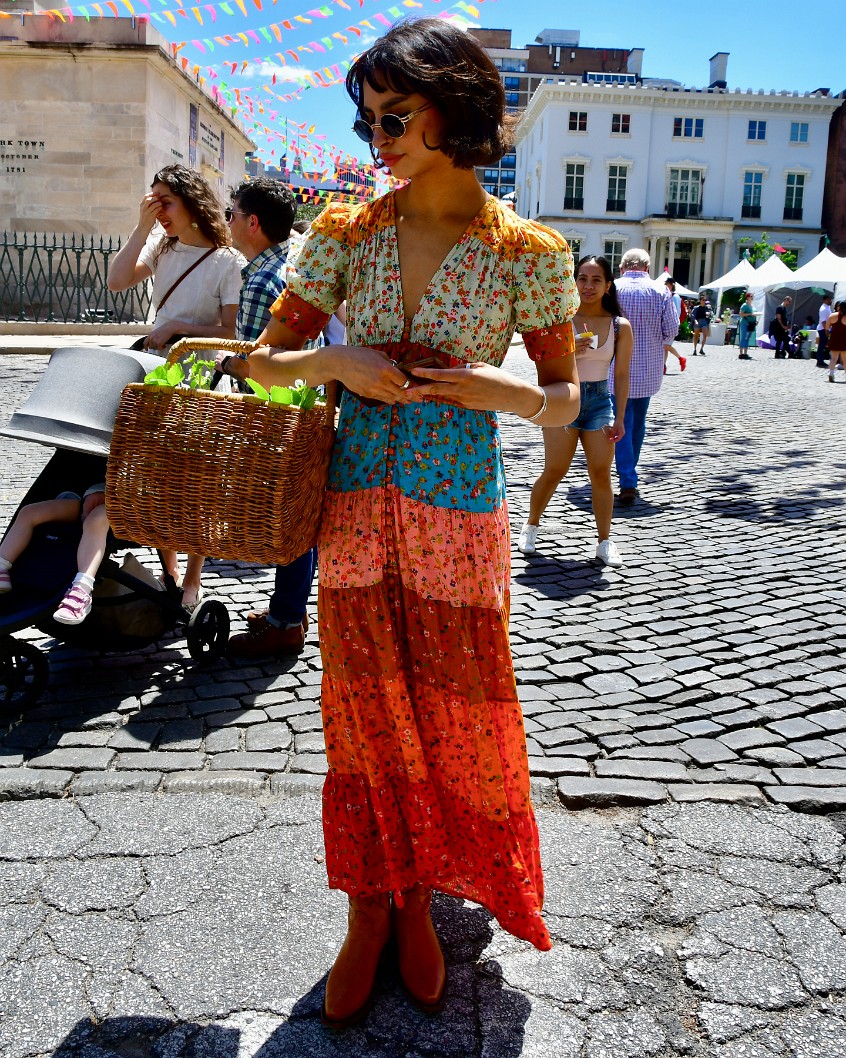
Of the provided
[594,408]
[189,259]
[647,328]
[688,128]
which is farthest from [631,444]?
[688,128]

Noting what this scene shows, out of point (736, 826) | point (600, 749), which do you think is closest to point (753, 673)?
point (600, 749)

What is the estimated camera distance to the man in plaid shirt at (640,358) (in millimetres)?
8094

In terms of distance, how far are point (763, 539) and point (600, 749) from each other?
12.6 ft

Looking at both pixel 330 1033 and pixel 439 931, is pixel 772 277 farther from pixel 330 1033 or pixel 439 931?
pixel 330 1033

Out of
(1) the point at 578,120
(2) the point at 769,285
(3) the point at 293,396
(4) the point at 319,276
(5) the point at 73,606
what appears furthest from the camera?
(1) the point at 578,120

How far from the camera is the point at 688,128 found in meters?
60.8

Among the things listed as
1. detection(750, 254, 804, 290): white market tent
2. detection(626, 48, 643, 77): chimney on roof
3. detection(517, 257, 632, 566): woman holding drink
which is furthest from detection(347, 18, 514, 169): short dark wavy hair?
detection(626, 48, 643, 77): chimney on roof

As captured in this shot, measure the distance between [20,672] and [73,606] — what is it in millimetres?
362

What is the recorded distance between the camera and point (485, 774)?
231 centimetres

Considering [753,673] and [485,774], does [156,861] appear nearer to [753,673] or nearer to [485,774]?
[485,774]

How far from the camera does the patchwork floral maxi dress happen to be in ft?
7.13

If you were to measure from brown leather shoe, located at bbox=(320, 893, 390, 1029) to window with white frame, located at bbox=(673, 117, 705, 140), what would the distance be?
65574 millimetres

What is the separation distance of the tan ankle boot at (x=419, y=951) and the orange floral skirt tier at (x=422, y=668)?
0.05 m

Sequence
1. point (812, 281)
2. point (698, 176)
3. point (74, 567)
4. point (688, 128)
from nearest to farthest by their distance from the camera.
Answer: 1. point (74, 567)
2. point (812, 281)
3. point (688, 128)
4. point (698, 176)
